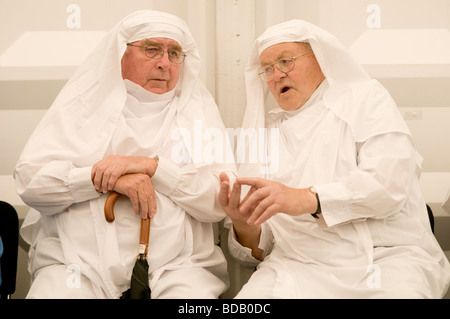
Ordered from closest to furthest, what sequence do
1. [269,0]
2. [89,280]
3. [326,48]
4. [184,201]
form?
[89,280], [184,201], [326,48], [269,0]

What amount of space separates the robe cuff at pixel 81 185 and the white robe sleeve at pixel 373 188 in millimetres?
938

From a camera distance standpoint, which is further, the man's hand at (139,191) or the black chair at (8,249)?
the black chair at (8,249)

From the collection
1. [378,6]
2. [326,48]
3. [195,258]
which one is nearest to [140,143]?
[195,258]

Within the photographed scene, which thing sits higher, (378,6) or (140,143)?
(378,6)

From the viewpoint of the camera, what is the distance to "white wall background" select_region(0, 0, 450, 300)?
2.95 metres

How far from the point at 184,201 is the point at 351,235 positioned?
72cm

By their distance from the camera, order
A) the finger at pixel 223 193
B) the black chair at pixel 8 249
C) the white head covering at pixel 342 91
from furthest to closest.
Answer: the black chair at pixel 8 249
the white head covering at pixel 342 91
the finger at pixel 223 193

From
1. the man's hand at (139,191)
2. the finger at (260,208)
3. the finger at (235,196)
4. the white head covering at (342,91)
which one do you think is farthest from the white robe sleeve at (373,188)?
the man's hand at (139,191)

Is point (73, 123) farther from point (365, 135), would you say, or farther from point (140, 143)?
point (365, 135)

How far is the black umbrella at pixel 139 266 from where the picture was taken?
1.95 meters

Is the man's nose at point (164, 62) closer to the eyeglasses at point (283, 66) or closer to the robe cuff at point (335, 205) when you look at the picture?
the eyeglasses at point (283, 66)

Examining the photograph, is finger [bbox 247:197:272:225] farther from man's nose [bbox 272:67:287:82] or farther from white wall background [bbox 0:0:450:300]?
white wall background [bbox 0:0:450:300]

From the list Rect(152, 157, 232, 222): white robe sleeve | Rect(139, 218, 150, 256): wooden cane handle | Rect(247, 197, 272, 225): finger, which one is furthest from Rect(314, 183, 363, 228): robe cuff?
Rect(139, 218, 150, 256): wooden cane handle

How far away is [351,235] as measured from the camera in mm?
2062
